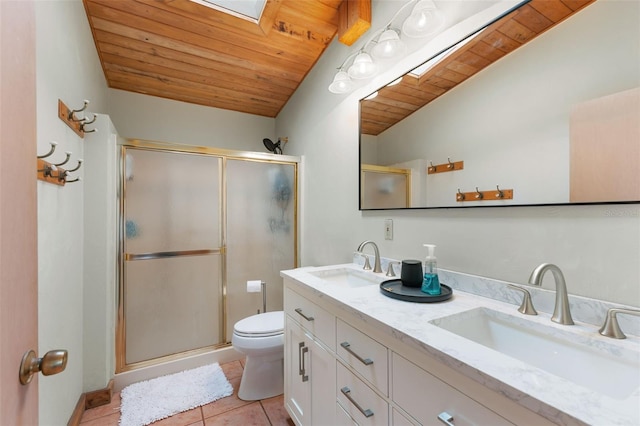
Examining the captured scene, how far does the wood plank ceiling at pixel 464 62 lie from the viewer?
0.98 m

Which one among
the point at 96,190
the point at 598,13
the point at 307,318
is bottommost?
the point at 307,318

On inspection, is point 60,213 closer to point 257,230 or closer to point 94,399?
point 94,399

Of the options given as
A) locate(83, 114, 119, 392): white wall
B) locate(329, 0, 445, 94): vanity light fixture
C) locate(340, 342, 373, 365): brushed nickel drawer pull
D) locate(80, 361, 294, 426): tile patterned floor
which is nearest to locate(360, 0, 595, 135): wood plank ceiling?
locate(329, 0, 445, 94): vanity light fixture

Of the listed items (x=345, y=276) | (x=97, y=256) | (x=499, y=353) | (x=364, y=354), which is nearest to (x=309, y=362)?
(x=364, y=354)

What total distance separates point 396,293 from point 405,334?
34 centimetres

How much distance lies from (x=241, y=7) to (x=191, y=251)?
189cm

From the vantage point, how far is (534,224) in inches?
39.9

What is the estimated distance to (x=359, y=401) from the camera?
1.00 m

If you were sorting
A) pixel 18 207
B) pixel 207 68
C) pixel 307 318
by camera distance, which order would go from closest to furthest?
pixel 18 207 → pixel 307 318 → pixel 207 68

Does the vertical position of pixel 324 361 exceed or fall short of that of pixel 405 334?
it falls short

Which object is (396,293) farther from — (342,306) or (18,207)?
(18,207)

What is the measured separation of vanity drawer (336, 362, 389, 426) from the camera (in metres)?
0.90

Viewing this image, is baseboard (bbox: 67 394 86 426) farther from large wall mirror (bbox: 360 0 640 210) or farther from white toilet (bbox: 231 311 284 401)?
large wall mirror (bbox: 360 0 640 210)

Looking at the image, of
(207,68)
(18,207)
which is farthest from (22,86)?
(207,68)
